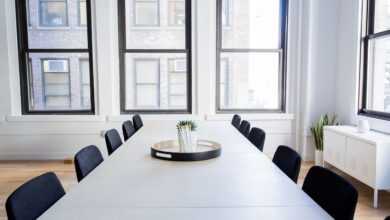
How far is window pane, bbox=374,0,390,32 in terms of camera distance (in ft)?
11.7

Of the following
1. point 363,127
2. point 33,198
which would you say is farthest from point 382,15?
point 33,198

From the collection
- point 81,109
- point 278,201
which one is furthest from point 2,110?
point 278,201

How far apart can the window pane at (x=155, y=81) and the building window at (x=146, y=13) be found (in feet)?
1.67

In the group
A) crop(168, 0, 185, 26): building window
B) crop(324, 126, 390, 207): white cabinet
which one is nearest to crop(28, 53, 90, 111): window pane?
crop(168, 0, 185, 26): building window

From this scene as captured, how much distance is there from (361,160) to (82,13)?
433 centimetres

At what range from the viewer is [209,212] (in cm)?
122

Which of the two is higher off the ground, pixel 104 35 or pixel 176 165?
pixel 104 35

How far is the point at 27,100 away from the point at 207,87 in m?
2.85

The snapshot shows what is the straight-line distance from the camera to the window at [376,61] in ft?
11.8

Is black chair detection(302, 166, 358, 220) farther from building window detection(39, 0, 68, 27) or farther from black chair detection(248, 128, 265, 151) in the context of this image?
building window detection(39, 0, 68, 27)

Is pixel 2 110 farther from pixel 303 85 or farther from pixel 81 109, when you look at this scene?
pixel 303 85

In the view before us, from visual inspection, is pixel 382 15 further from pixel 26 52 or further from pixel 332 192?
pixel 26 52

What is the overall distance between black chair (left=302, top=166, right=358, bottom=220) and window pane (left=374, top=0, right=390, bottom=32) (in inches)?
114

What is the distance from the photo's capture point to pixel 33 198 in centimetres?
130
